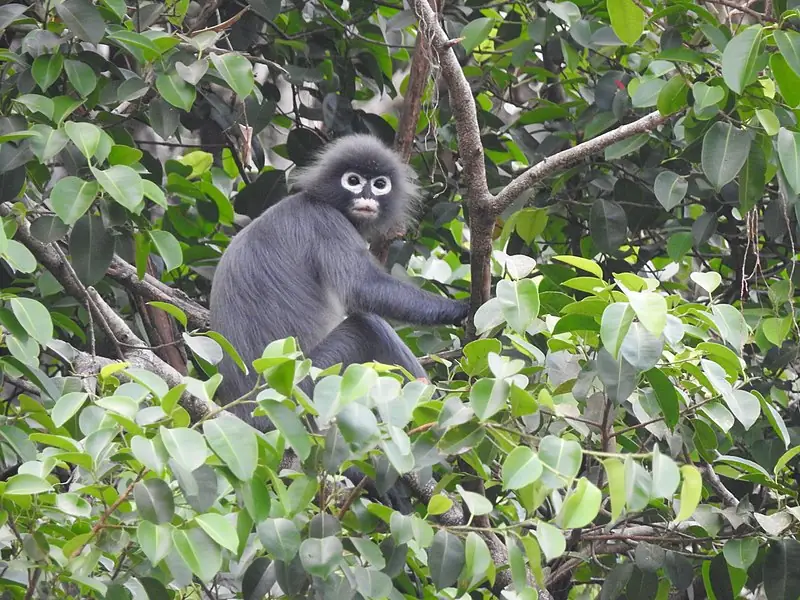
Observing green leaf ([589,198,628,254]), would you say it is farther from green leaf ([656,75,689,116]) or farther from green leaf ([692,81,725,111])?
green leaf ([692,81,725,111])

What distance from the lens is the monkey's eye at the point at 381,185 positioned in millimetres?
5359

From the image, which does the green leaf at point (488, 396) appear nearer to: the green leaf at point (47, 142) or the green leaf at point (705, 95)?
the green leaf at point (705, 95)

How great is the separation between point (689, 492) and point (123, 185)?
1.90 meters

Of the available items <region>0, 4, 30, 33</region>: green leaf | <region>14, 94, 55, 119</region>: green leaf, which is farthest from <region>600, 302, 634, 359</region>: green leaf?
<region>0, 4, 30, 33</region>: green leaf

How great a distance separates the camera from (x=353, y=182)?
17.6 ft

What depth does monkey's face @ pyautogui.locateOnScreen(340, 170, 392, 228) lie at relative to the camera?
530 cm

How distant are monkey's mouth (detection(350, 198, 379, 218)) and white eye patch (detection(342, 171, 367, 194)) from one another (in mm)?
53

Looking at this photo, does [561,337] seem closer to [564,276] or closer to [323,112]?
[564,276]

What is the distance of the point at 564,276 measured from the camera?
4.49 metres

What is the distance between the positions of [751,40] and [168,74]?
1.88m

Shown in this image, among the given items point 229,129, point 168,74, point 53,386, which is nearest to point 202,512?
point 53,386

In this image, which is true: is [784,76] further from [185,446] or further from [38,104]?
[38,104]

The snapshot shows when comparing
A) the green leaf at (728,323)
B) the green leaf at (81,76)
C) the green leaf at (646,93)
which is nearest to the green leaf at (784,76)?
the green leaf at (646,93)

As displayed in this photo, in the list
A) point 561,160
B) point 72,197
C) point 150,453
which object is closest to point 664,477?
point 150,453
